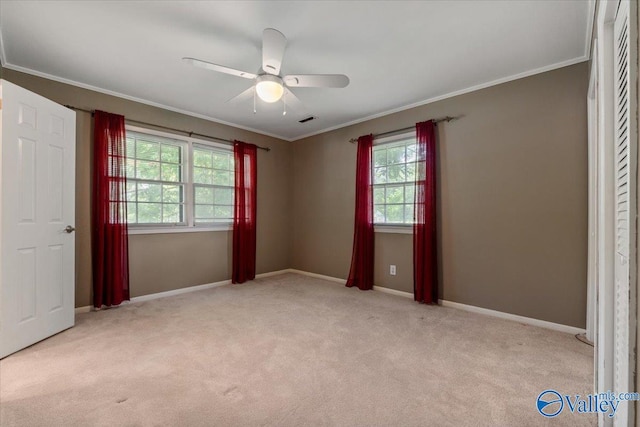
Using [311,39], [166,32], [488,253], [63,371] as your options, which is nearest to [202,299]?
[63,371]

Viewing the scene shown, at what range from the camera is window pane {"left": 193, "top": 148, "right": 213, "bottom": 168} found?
4.16 m

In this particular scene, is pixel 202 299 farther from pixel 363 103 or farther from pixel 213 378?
pixel 363 103

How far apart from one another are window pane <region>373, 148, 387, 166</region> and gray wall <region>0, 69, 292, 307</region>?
5.95ft

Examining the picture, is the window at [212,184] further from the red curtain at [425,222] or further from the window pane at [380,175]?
the red curtain at [425,222]

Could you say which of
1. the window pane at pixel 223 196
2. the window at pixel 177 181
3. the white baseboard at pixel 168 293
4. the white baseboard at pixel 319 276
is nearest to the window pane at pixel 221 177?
the window at pixel 177 181

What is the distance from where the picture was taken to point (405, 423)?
4.83 feet

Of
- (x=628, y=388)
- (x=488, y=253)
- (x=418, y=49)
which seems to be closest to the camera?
(x=628, y=388)

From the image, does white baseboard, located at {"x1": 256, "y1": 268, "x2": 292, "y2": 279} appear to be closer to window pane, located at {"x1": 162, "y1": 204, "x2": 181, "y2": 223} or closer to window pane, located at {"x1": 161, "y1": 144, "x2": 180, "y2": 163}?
window pane, located at {"x1": 162, "y1": 204, "x2": 181, "y2": 223}

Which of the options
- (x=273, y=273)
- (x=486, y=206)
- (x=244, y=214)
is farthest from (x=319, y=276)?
(x=486, y=206)

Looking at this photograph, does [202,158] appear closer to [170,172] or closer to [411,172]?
[170,172]

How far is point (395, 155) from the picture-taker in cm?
401

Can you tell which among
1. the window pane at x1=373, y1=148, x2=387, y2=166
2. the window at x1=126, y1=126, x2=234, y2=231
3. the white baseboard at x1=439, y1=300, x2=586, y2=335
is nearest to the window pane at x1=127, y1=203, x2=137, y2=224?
the window at x1=126, y1=126, x2=234, y2=231

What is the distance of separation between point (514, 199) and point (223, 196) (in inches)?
151

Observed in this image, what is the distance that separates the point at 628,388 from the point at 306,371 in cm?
160
